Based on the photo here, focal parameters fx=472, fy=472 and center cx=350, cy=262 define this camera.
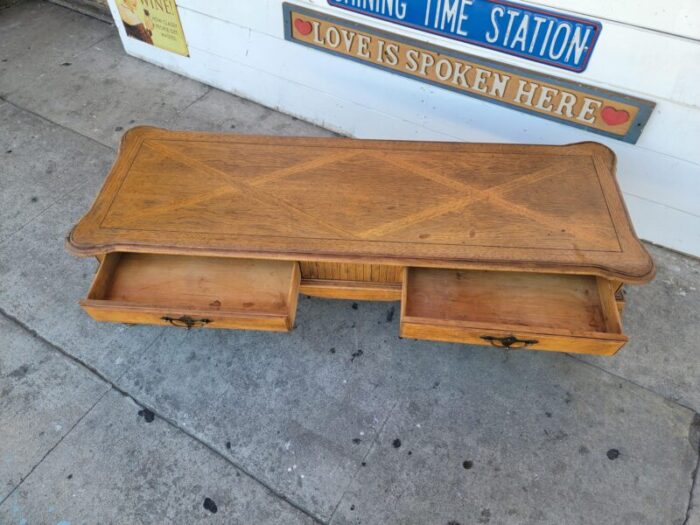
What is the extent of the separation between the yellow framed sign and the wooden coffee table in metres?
2.07

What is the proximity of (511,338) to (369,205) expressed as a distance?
91 cm

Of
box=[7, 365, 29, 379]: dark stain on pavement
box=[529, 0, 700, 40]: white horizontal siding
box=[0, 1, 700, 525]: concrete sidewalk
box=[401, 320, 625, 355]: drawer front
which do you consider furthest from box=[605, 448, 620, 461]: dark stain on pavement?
box=[7, 365, 29, 379]: dark stain on pavement

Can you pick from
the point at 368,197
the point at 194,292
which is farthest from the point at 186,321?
the point at 368,197

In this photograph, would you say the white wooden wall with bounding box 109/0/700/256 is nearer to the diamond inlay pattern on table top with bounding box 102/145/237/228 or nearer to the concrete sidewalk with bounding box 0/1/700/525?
the concrete sidewalk with bounding box 0/1/700/525

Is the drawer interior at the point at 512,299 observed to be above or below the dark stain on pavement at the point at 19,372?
above

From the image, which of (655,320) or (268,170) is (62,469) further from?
(655,320)

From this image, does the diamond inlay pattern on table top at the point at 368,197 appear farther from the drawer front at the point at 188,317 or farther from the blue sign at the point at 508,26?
the blue sign at the point at 508,26

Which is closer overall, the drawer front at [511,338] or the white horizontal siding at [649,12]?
the drawer front at [511,338]

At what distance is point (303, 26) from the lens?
3.37 metres

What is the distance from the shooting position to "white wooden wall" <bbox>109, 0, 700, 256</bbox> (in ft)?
7.86

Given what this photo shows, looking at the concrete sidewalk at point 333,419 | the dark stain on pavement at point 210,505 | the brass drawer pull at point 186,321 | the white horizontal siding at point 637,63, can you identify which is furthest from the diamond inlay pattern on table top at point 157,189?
the white horizontal siding at point 637,63

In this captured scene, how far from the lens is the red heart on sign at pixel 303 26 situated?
334cm

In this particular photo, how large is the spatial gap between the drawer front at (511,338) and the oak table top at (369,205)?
0.28 meters

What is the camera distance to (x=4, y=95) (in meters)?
4.36
